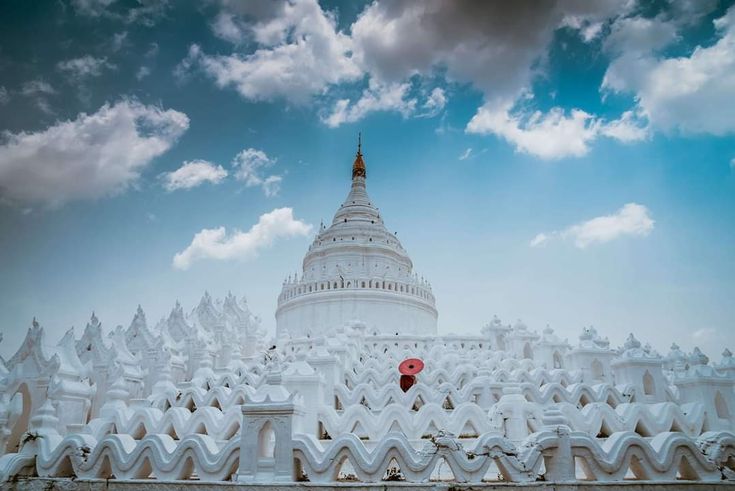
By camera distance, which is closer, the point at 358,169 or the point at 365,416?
the point at 365,416

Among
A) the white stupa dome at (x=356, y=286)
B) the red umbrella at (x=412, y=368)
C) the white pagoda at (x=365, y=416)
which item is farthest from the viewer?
the white stupa dome at (x=356, y=286)

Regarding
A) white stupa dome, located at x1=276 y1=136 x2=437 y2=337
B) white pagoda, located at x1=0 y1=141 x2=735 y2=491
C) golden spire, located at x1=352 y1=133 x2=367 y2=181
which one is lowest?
white pagoda, located at x1=0 y1=141 x2=735 y2=491

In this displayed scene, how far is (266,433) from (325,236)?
30.9 metres

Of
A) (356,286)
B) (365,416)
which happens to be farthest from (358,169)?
(365,416)

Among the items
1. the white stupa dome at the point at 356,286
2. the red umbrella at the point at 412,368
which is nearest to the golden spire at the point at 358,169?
the white stupa dome at the point at 356,286

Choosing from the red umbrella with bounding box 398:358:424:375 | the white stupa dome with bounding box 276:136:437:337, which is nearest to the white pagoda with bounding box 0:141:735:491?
the red umbrella with bounding box 398:358:424:375

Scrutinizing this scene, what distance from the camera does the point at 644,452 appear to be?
27.9ft

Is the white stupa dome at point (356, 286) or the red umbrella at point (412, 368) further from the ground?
the white stupa dome at point (356, 286)

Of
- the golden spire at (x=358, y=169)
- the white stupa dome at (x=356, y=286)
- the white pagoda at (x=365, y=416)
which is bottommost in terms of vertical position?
the white pagoda at (x=365, y=416)

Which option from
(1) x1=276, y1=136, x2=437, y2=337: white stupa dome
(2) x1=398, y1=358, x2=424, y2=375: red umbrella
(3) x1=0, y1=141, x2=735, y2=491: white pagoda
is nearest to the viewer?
(3) x1=0, y1=141, x2=735, y2=491: white pagoda

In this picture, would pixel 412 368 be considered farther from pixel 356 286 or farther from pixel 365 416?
pixel 356 286

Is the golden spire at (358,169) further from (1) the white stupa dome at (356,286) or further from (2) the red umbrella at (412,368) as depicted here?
(2) the red umbrella at (412,368)

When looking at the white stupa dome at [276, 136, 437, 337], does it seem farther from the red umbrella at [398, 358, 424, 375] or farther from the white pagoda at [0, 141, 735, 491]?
the red umbrella at [398, 358, 424, 375]

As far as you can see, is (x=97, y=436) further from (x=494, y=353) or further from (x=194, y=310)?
(x=194, y=310)
